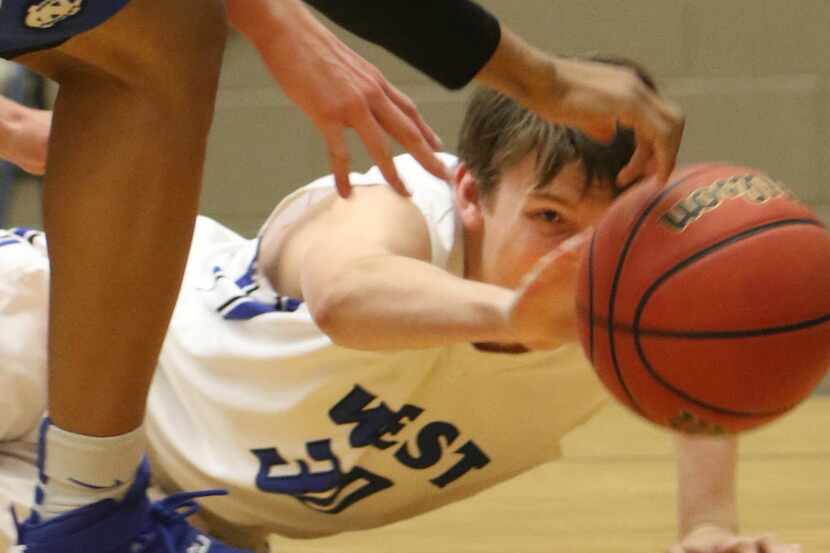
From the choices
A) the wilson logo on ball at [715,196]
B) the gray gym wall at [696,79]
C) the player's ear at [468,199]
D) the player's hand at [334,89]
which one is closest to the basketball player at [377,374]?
the player's ear at [468,199]

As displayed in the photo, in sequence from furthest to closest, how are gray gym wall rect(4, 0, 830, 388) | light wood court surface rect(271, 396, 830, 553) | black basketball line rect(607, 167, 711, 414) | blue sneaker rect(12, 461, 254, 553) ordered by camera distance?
gray gym wall rect(4, 0, 830, 388)
light wood court surface rect(271, 396, 830, 553)
blue sneaker rect(12, 461, 254, 553)
black basketball line rect(607, 167, 711, 414)

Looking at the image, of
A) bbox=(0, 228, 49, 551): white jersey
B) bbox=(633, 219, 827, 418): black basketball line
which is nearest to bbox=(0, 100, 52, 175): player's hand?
bbox=(0, 228, 49, 551): white jersey

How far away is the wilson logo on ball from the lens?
1089mm

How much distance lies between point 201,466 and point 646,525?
65cm

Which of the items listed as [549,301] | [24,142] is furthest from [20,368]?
[549,301]

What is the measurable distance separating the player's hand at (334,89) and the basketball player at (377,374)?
0.16 meters

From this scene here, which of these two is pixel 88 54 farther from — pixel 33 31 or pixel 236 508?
pixel 236 508

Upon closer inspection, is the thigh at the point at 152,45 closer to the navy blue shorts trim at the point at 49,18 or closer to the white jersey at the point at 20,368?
the navy blue shorts trim at the point at 49,18

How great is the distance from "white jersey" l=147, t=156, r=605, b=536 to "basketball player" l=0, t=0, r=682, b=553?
349 mm

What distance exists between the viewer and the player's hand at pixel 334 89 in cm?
114

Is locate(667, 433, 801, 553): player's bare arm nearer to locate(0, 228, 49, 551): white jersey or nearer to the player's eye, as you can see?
the player's eye

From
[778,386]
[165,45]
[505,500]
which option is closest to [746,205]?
[778,386]

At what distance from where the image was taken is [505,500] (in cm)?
209

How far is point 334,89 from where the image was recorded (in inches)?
45.3
